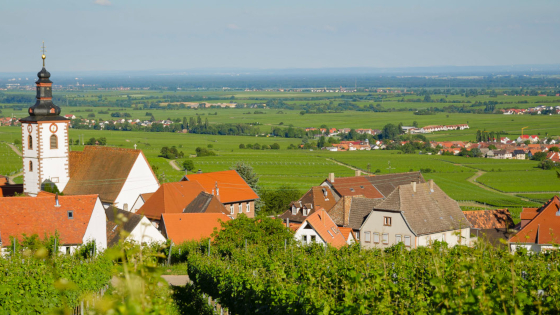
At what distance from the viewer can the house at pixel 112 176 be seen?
146 ft

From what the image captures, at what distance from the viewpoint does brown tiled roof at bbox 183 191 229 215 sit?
132 ft

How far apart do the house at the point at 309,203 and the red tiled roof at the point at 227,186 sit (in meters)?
5.15

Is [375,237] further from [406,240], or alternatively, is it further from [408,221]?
[408,221]

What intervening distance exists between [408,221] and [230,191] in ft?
59.7

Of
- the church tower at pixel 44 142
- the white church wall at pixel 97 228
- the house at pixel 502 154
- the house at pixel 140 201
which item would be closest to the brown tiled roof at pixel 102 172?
the church tower at pixel 44 142

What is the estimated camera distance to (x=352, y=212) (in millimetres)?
41375

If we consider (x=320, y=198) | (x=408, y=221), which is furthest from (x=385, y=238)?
(x=320, y=198)

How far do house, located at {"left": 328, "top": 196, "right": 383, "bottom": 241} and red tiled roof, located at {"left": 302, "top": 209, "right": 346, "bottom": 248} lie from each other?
332cm

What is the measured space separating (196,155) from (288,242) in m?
85.5

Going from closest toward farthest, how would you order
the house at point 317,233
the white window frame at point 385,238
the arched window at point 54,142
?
1. the house at point 317,233
2. the white window frame at point 385,238
3. the arched window at point 54,142

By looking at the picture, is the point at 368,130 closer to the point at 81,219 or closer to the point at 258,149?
the point at 258,149

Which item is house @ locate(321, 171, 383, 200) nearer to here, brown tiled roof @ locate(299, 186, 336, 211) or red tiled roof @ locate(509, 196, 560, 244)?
brown tiled roof @ locate(299, 186, 336, 211)

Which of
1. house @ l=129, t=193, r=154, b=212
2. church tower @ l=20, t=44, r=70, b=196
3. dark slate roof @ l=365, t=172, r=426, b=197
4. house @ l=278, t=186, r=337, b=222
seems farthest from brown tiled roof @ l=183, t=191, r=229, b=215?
dark slate roof @ l=365, t=172, r=426, b=197

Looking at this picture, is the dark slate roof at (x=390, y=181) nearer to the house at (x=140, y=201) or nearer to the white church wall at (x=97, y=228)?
the house at (x=140, y=201)
